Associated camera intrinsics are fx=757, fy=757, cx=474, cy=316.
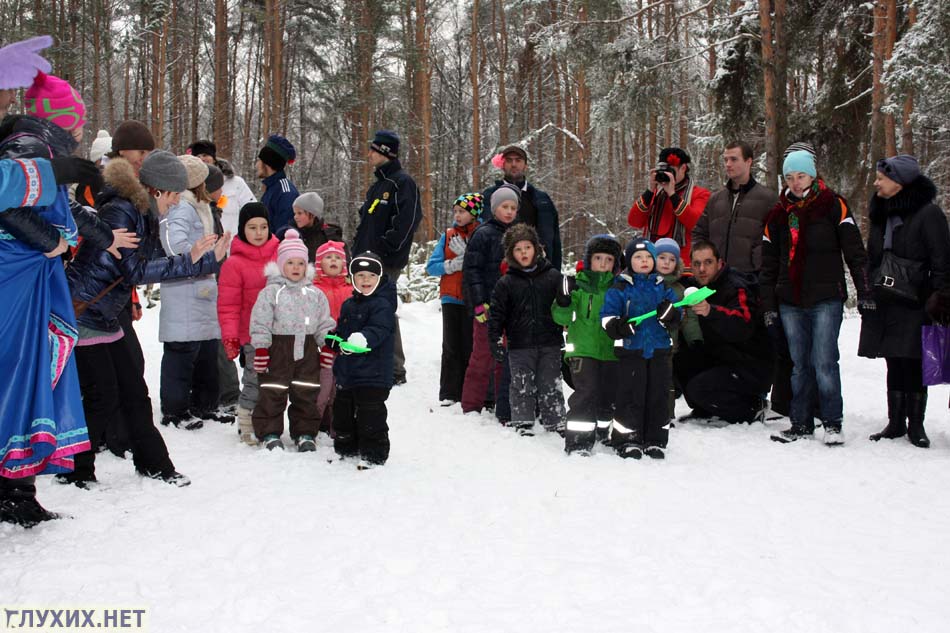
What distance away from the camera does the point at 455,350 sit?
7.21 metres

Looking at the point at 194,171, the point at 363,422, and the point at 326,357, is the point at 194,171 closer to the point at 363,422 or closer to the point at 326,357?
the point at 326,357

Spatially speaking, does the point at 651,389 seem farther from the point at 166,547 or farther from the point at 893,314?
the point at 166,547

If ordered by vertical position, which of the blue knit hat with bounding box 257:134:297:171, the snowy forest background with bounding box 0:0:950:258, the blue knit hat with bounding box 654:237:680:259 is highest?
the snowy forest background with bounding box 0:0:950:258

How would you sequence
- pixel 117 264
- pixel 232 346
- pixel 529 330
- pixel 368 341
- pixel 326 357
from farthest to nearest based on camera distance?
pixel 529 330 < pixel 326 357 < pixel 232 346 < pixel 368 341 < pixel 117 264

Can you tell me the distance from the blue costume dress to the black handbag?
18.0 feet

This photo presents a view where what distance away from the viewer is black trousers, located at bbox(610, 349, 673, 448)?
5.42 meters

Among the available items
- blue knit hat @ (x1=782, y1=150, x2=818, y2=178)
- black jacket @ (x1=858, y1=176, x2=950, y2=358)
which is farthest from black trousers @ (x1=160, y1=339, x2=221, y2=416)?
black jacket @ (x1=858, y1=176, x2=950, y2=358)

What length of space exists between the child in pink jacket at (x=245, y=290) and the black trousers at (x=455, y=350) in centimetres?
202

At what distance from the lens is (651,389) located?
17.9ft

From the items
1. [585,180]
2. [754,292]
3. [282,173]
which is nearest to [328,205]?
[585,180]

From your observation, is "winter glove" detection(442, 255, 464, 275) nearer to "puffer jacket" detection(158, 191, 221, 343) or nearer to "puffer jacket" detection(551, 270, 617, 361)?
"puffer jacket" detection(551, 270, 617, 361)

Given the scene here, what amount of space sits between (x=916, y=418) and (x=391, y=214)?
15.4 feet

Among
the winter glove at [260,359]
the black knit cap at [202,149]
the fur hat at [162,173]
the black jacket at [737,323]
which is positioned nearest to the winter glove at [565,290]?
the black jacket at [737,323]

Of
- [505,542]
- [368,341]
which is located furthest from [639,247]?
[505,542]
